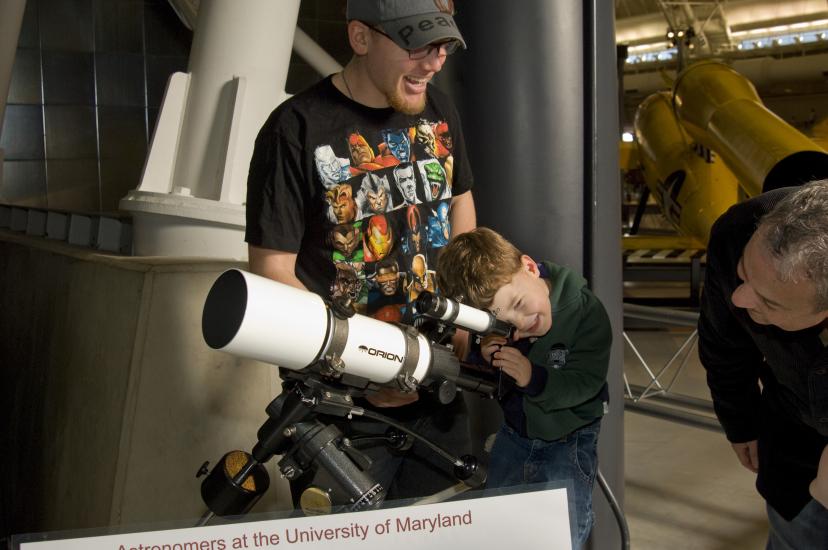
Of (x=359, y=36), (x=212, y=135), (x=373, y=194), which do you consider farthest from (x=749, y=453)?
(x=212, y=135)

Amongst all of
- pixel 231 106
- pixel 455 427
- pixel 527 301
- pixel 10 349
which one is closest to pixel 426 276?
pixel 527 301

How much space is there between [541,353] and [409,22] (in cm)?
73

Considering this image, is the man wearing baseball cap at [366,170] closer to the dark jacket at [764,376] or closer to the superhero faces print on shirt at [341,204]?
the superhero faces print on shirt at [341,204]

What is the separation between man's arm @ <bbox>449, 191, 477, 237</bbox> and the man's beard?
321 mm

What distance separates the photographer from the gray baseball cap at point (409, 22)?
1624mm

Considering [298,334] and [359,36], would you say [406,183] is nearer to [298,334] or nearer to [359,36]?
[359,36]

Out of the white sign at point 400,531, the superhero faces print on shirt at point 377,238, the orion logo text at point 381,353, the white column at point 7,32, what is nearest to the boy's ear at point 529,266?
the superhero faces print on shirt at point 377,238

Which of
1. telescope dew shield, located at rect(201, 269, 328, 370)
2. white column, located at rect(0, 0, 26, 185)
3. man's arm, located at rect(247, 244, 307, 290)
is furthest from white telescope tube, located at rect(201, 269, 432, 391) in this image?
white column, located at rect(0, 0, 26, 185)

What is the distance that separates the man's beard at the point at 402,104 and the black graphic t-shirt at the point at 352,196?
7 centimetres

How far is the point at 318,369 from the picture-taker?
1.34 metres

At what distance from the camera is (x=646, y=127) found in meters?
9.34

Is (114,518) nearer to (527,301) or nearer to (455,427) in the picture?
(455,427)

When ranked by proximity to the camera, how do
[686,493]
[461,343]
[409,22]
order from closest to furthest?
[409,22], [461,343], [686,493]

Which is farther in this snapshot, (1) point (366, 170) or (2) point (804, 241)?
(1) point (366, 170)
